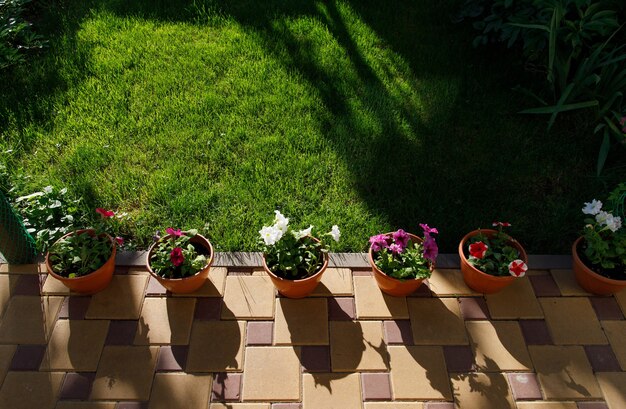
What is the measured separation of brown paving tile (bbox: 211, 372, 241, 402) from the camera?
228 centimetres

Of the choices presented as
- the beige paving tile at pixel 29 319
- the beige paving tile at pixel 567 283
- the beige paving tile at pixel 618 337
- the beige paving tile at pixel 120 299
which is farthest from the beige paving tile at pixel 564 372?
the beige paving tile at pixel 29 319

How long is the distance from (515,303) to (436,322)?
476 millimetres

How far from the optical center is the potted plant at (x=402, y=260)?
2477 millimetres

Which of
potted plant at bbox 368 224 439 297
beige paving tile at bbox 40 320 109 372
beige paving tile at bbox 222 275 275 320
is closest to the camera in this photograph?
A: beige paving tile at bbox 40 320 109 372

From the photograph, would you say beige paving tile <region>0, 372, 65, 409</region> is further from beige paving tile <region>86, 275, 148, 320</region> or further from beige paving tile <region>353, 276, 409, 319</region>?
beige paving tile <region>353, 276, 409, 319</region>

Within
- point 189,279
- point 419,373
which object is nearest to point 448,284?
point 419,373

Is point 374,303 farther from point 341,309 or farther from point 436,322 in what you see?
point 436,322

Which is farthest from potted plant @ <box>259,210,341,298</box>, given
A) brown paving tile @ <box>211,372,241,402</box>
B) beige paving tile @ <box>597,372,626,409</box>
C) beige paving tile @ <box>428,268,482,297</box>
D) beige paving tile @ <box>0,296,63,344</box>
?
beige paving tile @ <box>597,372,626,409</box>

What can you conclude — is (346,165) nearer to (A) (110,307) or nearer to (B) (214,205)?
(B) (214,205)

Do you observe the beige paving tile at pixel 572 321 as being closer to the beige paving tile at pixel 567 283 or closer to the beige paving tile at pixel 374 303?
the beige paving tile at pixel 567 283

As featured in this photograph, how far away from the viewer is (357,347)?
8.08 feet

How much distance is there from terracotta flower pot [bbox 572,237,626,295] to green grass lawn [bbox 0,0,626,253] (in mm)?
276

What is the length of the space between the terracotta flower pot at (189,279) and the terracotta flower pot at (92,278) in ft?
0.77

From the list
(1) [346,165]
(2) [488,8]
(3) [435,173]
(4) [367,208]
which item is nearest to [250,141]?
(1) [346,165]
